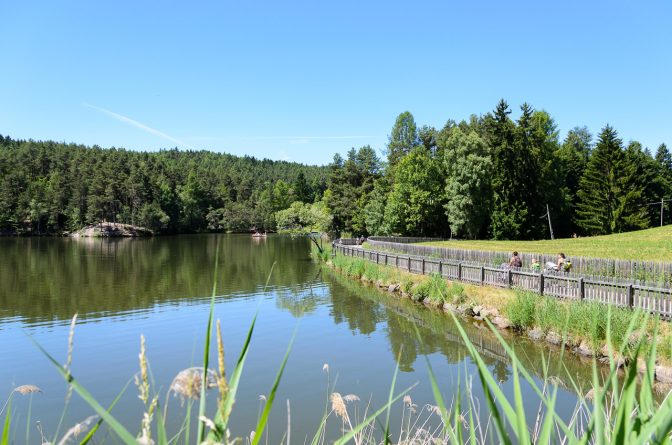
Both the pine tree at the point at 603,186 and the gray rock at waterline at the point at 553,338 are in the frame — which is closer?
the gray rock at waterline at the point at 553,338

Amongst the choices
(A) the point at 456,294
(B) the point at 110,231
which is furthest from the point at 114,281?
(B) the point at 110,231

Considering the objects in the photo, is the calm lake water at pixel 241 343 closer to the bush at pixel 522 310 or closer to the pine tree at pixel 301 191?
the bush at pixel 522 310

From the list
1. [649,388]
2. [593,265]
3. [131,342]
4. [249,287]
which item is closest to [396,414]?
[649,388]

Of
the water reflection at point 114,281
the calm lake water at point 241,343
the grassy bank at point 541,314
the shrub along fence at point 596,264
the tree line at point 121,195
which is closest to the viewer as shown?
the calm lake water at point 241,343

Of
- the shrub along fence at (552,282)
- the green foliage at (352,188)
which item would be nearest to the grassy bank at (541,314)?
the shrub along fence at (552,282)

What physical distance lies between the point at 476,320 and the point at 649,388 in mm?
18489

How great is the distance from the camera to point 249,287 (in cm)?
3038

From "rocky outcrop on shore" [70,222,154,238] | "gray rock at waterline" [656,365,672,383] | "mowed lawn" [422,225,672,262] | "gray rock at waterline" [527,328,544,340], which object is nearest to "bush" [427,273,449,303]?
"gray rock at waterline" [527,328,544,340]

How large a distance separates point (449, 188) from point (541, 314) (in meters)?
38.0

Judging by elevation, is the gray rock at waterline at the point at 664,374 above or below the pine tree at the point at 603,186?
below

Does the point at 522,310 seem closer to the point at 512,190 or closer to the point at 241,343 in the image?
the point at 241,343

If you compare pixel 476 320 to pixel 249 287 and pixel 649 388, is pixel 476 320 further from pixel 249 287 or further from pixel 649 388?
pixel 649 388

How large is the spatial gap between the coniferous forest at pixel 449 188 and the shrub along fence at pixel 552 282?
27.6 meters

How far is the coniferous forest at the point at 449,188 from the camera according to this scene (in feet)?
171
